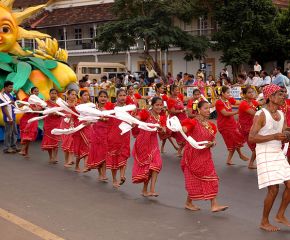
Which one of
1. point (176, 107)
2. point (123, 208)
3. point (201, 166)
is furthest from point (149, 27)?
point (201, 166)

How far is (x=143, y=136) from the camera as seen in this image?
7211 millimetres

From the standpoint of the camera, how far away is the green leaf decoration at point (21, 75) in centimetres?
1217

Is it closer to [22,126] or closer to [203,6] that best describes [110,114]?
[22,126]

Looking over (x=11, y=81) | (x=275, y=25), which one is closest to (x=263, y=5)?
(x=275, y=25)

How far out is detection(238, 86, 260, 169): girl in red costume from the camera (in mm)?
8727

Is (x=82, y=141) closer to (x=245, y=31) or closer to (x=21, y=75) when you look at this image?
(x=21, y=75)

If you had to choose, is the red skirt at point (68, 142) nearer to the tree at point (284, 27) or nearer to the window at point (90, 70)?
the tree at point (284, 27)

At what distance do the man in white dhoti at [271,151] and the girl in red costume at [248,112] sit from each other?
3.17 meters

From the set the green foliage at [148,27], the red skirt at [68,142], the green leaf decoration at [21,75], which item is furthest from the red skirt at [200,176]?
the green foliage at [148,27]

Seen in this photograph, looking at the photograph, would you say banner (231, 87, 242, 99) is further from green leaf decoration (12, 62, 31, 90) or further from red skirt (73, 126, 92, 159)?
red skirt (73, 126, 92, 159)

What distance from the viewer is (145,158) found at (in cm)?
706

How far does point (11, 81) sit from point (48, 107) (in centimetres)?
217

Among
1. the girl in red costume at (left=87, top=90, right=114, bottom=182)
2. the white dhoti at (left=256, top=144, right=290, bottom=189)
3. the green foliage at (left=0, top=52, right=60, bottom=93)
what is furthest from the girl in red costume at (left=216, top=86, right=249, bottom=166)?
the green foliage at (left=0, top=52, right=60, bottom=93)

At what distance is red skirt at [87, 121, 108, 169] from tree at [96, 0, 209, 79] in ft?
58.1
